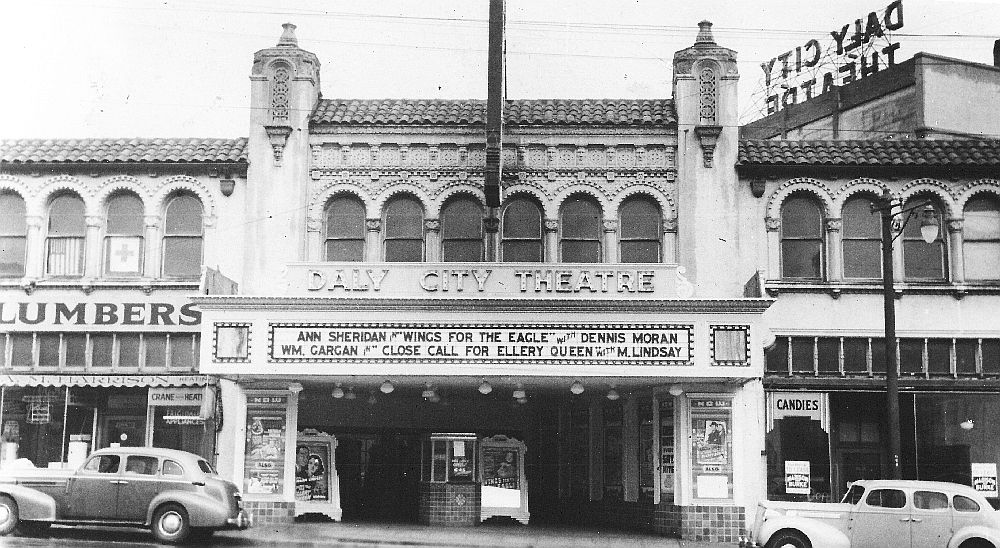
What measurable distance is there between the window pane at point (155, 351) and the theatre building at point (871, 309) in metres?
13.5

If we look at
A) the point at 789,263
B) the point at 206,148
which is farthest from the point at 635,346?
the point at 206,148

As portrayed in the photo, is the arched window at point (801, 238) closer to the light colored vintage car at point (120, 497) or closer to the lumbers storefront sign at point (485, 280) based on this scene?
the lumbers storefront sign at point (485, 280)

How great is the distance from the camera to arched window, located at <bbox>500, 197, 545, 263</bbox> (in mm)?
24469

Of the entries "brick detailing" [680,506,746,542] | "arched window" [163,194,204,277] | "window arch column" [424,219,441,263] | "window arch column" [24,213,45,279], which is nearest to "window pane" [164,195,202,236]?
"arched window" [163,194,204,277]

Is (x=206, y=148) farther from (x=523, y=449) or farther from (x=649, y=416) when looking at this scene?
(x=649, y=416)

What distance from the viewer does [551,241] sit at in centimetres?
2438

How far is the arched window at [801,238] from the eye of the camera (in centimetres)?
2411

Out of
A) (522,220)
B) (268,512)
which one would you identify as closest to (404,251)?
(522,220)

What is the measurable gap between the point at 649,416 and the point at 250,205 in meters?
10.2

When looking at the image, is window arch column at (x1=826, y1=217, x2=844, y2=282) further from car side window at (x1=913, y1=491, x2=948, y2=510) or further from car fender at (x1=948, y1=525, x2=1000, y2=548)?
car fender at (x1=948, y1=525, x2=1000, y2=548)

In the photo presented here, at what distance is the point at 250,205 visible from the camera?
24.4 meters

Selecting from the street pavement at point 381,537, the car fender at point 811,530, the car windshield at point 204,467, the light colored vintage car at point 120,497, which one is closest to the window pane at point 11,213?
the light colored vintage car at point 120,497

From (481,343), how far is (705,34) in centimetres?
923

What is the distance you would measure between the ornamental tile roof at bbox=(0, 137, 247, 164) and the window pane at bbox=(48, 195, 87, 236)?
1.06 m
